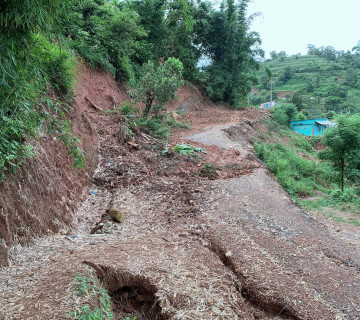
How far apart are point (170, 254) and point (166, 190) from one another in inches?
93.6

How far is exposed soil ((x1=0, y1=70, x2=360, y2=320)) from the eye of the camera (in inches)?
105

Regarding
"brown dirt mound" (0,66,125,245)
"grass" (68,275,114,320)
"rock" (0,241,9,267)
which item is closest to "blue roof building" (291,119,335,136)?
"brown dirt mound" (0,66,125,245)

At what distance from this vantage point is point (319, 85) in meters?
42.8

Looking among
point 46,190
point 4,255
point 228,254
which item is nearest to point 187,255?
point 228,254

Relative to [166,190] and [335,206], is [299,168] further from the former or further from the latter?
[166,190]

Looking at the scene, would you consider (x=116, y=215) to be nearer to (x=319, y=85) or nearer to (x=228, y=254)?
(x=228, y=254)

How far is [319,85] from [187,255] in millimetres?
45679

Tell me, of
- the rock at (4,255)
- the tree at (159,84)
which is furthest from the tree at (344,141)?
the rock at (4,255)

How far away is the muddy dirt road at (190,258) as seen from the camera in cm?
265

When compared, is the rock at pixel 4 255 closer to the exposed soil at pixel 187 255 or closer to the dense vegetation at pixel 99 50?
the exposed soil at pixel 187 255

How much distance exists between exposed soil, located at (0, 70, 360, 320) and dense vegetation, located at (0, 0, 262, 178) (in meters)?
1.05

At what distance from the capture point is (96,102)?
8688 mm

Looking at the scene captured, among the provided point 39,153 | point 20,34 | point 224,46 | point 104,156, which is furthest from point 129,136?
point 224,46

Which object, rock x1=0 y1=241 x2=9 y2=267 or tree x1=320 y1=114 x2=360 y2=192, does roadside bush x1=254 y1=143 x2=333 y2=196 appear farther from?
rock x1=0 y1=241 x2=9 y2=267
